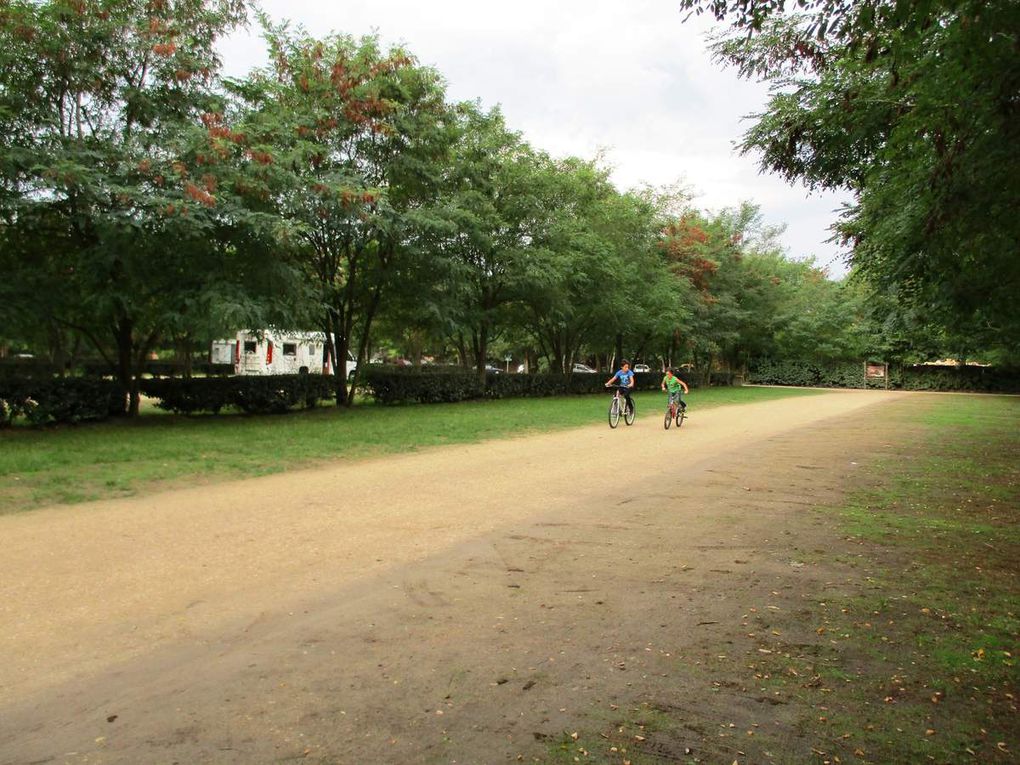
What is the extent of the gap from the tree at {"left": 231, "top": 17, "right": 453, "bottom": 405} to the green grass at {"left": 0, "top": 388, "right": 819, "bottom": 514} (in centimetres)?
287

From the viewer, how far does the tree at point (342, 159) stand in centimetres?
1438

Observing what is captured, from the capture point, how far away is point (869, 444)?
1367 centimetres

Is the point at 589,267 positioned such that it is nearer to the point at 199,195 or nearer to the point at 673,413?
the point at 673,413

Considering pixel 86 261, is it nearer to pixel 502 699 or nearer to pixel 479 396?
pixel 502 699

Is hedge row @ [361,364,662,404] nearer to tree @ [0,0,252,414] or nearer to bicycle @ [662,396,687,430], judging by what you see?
tree @ [0,0,252,414]

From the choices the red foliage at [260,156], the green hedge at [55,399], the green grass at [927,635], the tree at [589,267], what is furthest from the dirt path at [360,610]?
the tree at [589,267]

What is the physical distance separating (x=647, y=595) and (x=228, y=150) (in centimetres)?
1170

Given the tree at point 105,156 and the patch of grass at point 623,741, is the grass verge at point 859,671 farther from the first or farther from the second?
the tree at point 105,156

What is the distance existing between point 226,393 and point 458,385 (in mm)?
9306

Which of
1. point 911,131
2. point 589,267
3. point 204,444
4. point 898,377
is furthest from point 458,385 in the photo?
point 898,377

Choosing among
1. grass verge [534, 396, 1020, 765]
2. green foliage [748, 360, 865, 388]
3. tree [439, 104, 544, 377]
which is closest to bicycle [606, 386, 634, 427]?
tree [439, 104, 544, 377]

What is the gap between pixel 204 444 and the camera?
11383 mm

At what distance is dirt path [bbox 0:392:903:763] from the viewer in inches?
114

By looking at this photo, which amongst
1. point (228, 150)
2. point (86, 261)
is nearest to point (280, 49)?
point (228, 150)
